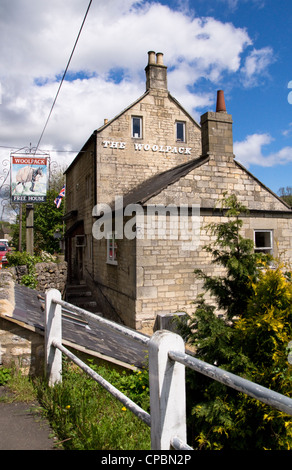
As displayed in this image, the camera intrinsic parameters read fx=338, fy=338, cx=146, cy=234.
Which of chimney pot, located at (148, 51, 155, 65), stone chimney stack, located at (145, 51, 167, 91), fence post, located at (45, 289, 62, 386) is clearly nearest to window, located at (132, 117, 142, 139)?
stone chimney stack, located at (145, 51, 167, 91)

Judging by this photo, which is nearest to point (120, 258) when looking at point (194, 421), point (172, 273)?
point (172, 273)

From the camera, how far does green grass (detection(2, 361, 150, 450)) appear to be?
8.52 ft

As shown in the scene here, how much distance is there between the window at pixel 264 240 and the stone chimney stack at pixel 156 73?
9.18 meters

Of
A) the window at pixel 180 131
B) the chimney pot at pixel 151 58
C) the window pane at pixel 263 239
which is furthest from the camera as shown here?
the window at pixel 180 131

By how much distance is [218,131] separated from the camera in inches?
447

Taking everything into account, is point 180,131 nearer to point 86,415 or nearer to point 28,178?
point 28,178

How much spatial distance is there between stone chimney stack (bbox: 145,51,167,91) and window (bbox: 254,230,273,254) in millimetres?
9177

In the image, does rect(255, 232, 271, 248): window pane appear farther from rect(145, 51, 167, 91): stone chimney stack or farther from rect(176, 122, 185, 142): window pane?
rect(145, 51, 167, 91): stone chimney stack

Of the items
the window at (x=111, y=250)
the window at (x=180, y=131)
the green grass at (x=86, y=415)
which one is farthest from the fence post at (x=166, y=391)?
the window at (x=180, y=131)

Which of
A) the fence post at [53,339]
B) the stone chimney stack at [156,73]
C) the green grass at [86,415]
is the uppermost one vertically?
the stone chimney stack at [156,73]

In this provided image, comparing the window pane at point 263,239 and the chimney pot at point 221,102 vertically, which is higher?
the chimney pot at point 221,102

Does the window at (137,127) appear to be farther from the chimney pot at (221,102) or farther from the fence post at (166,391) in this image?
the fence post at (166,391)

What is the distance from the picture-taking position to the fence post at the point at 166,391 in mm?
1921

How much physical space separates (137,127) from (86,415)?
15469 mm
